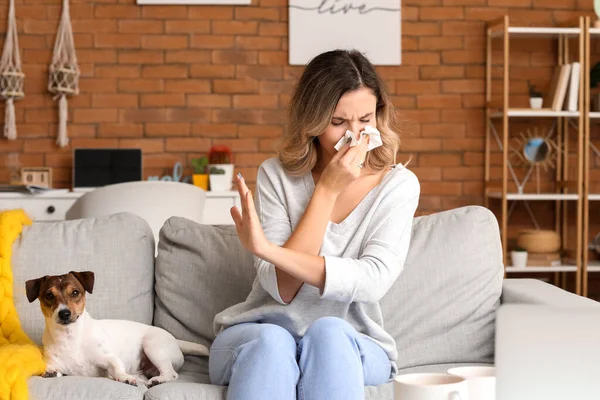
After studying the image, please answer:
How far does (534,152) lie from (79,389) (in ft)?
11.8

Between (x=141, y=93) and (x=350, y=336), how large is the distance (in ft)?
11.5

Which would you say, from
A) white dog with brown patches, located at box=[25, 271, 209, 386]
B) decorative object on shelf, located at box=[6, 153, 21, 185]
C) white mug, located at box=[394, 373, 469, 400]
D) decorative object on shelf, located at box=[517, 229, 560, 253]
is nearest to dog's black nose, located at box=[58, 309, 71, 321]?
white dog with brown patches, located at box=[25, 271, 209, 386]

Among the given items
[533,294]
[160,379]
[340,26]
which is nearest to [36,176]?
[340,26]

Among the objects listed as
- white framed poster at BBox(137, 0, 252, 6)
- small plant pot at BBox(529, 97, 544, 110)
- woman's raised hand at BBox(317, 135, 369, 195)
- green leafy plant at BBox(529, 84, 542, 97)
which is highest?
white framed poster at BBox(137, 0, 252, 6)

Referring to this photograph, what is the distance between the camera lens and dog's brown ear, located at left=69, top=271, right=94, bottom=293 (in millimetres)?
2162

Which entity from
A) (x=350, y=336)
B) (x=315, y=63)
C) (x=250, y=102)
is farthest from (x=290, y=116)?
(x=250, y=102)

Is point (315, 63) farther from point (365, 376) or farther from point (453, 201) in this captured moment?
point (453, 201)

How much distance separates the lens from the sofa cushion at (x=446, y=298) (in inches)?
91.4

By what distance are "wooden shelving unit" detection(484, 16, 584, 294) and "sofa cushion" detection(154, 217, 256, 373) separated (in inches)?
106

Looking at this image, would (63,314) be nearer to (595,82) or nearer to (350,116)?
(350,116)

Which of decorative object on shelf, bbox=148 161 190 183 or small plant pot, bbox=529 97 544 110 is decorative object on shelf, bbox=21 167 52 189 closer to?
decorative object on shelf, bbox=148 161 190 183

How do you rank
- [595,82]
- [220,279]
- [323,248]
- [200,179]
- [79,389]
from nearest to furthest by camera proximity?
[79,389]
[323,248]
[220,279]
[200,179]
[595,82]

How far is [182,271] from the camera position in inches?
95.2

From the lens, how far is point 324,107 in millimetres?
2119
